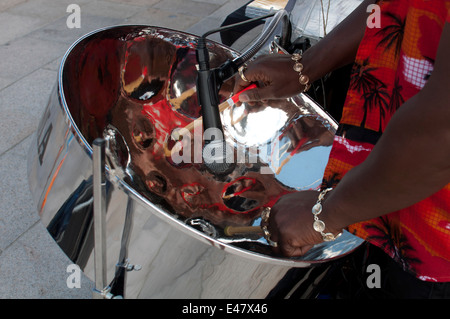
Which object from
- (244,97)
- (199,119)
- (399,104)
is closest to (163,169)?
(199,119)

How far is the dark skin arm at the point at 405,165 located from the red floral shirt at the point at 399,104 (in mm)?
83

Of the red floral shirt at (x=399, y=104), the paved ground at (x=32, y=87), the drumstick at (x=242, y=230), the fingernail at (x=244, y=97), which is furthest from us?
the paved ground at (x=32, y=87)

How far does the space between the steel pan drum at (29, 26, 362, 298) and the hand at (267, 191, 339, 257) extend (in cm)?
3

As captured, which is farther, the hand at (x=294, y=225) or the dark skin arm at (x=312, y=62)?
the dark skin arm at (x=312, y=62)

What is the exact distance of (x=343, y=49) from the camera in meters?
0.97

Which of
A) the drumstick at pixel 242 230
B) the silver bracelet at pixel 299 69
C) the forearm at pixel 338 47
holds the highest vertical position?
the forearm at pixel 338 47

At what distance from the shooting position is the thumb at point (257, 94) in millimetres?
1121

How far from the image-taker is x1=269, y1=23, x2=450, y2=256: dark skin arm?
1.68 ft

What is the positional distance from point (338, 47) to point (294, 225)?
419 mm

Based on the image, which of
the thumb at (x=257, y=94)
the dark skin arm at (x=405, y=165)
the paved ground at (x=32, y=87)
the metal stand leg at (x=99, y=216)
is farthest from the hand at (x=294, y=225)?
the paved ground at (x=32, y=87)

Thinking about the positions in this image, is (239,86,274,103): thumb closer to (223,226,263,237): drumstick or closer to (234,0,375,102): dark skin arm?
(234,0,375,102): dark skin arm

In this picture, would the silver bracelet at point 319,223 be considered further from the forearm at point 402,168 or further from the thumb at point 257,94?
the thumb at point 257,94

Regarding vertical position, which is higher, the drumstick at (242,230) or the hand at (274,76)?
the hand at (274,76)
